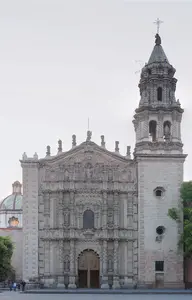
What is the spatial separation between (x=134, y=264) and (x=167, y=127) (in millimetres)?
12516

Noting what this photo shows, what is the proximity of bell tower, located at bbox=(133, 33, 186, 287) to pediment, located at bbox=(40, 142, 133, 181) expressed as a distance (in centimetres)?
177

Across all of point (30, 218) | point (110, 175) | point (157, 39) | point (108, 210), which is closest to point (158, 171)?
point (110, 175)

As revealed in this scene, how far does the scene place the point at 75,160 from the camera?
56.0 m

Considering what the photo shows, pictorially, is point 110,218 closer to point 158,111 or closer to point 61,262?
point 61,262

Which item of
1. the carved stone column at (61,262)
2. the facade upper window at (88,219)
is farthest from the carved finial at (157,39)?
the carved stone column at (61,262)

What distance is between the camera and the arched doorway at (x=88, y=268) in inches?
2154

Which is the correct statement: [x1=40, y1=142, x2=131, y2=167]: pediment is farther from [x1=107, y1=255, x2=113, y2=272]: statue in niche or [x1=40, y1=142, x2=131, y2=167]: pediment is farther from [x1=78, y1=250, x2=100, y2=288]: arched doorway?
[x1=107, y1=255, x2=113, y2=272]: statue in niche

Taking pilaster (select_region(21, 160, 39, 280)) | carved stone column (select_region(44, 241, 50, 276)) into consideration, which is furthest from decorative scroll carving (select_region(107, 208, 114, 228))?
pilaster (select_region(21, 160, 39, 280))

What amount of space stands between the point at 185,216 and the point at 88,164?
9.68 meters

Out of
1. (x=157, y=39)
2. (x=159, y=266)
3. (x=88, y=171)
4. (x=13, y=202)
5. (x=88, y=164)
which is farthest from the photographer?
(x=13, y=202)

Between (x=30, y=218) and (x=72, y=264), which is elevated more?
(x=30, y=218)

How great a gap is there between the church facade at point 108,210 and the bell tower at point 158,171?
0.28 feet

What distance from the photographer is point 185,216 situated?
54.9 metres

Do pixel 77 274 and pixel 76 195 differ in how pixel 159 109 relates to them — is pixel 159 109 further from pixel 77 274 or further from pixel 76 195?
pixel 77 274
